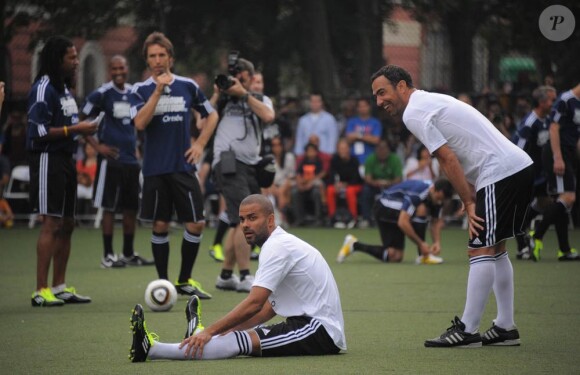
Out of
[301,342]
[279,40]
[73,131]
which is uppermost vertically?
[279,40]

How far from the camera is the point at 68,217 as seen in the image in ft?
34.9

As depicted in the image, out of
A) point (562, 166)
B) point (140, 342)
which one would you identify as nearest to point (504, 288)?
point (140, 342)

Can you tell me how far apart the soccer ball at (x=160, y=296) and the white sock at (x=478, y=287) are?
296 cm

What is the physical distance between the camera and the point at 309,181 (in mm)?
21031

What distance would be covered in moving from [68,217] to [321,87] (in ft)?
46.6

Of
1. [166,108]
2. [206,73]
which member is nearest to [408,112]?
[166,108]

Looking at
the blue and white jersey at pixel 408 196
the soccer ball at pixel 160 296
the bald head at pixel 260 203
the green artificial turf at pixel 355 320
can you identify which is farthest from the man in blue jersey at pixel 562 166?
the bald head at pixel 260 203

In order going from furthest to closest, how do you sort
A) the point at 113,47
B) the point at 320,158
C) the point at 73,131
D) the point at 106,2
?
the point at 113,47, the point at 106,2, the point at 320,158, the point at 73,131

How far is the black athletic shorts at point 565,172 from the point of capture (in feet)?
46.4

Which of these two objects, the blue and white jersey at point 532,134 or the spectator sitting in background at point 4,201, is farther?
the spectator sitting in background at point 4,201

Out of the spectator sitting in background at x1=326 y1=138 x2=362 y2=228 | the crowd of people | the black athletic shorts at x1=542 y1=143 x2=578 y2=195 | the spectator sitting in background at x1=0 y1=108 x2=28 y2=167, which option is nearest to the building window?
the spectator sitting in background at x1=0 y1=108 x2=28 y2=167

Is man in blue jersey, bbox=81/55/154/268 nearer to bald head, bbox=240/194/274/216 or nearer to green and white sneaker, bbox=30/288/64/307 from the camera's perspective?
green and white sneaker, bbox=30/288/64/307

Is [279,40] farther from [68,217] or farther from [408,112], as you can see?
[408,112]

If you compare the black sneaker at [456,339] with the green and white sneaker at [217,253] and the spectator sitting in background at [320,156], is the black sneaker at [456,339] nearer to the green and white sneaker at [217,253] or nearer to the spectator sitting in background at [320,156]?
the green and white sneaker at [217,253]
